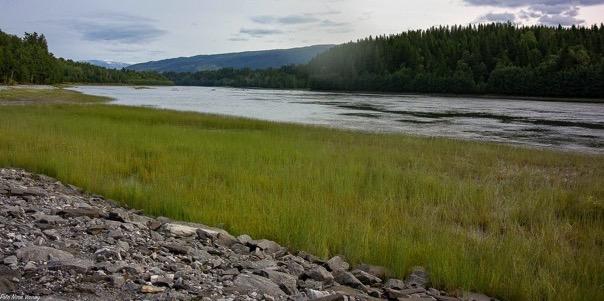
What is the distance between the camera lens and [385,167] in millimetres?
18625

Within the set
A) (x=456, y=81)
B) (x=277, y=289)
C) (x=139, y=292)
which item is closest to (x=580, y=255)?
(x=277, y=289)

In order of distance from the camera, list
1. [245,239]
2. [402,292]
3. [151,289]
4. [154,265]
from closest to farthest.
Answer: [151,289]
[154,265]
[402,292]
[245,239]

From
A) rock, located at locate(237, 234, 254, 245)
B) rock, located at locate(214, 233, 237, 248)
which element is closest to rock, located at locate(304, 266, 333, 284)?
rock, located at locate(237, 234, 254, 245)

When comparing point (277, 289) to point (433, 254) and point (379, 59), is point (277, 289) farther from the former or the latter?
point (379, 59)

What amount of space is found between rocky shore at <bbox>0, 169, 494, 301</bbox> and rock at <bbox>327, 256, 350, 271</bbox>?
0.06 feet

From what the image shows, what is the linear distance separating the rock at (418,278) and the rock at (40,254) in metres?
4.94

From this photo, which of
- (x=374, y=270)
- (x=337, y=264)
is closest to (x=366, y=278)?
(x=374, y=270)

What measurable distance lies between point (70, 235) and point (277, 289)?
140 inches

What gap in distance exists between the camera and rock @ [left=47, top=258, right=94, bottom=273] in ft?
19.4

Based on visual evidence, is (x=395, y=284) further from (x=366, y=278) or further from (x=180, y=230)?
(x=180, y=230)

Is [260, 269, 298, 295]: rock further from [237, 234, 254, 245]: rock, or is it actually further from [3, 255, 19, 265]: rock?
[3, 255, 19, 265]: rock

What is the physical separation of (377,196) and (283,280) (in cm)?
722

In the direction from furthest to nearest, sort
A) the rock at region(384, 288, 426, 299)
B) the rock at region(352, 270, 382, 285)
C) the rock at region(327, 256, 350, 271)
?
the rock at region(327, 256, 350, 271) → the rock at region(352, 270, 382, 285) → the rock at region(384, 288, 426, 299)

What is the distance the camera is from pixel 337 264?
8.07 metres
